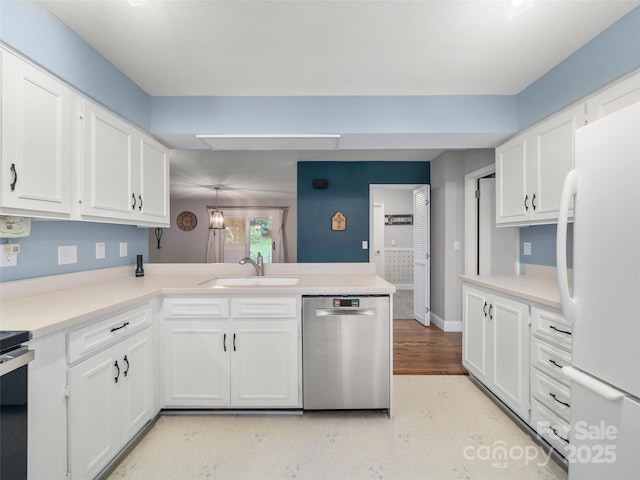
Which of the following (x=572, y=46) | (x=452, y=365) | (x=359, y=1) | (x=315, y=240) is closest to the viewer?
(x=359, y=1)

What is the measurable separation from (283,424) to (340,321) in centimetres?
78

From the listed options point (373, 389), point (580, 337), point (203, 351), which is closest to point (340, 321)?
point (373, 389)

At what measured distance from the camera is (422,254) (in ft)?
15.1

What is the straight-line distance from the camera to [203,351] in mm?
2053

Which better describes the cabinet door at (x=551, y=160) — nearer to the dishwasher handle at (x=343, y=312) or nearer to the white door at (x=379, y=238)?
the dishwasher handle at (x=343, y=312)

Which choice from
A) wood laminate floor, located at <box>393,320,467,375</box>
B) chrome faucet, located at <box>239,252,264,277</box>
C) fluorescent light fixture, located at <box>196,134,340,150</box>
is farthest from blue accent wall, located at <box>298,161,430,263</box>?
chrome faucet, located at <box>239,252,264,277</box>

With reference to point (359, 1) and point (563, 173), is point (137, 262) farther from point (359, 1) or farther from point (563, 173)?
point (563, 173)

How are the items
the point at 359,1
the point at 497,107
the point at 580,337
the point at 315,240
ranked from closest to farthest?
1. the point at 580,337
2. the point at 359,1
3. the point at 497,107
4. the point at 315,240

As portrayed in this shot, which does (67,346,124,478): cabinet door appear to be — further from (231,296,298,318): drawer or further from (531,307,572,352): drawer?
(531,307,572,352): drawer

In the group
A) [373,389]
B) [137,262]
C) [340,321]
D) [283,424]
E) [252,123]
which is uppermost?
Result: [252,123]

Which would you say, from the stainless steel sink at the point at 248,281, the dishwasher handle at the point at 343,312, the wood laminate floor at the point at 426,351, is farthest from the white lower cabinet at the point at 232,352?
the wood laminate floor at the point at 426,351

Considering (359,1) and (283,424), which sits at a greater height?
(359,1)

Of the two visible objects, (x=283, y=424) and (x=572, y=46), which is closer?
(x=572, y=46)

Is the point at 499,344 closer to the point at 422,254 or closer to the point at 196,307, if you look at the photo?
the point at 196,307
